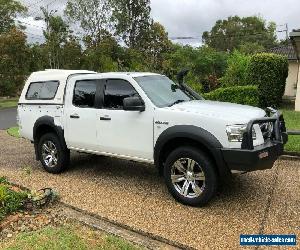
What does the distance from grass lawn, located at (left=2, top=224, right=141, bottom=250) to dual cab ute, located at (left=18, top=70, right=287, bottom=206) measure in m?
1.44

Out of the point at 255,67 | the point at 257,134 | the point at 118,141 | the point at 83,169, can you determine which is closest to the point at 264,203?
the point at 257,134

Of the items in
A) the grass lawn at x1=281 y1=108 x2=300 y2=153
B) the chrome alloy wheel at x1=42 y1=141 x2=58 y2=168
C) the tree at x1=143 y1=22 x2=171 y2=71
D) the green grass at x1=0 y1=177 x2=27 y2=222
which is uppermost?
the tree at x1=143 y1=22 x2=171 y2=71

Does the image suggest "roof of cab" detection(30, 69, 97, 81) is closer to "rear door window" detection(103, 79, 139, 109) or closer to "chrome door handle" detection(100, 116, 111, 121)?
"rear door window" detection(103, 79, 139, 109)

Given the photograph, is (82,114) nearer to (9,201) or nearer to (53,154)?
(53,154)

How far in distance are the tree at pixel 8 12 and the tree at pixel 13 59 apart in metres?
8.74

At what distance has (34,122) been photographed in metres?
7.88

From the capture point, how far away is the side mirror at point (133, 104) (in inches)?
232

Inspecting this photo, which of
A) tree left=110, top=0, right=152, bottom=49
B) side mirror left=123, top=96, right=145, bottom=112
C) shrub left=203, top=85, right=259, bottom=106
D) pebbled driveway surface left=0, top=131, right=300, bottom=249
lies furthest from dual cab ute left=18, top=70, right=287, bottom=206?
tree left=110, top=0, right=152, bottom=49

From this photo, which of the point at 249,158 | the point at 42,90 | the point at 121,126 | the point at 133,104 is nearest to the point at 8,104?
the point at 42,90

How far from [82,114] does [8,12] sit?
37680mm

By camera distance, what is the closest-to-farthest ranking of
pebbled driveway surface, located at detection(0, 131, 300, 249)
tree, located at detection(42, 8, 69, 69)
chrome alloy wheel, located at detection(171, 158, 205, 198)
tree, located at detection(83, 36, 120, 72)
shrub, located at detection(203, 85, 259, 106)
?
1. pebbled driveway surface, located at detection(0, 131, 300, 249)
2. chrome alloy wheel, located at detection(171, 158, 205, 198)
3. shrub, located at detection(203, 85, 259, 106)
4. tree, located at detection(83, 36, 120, 72)
5. tree, located at detection(42, 8, 69, 69)

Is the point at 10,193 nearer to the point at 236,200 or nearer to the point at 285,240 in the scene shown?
the point at 236,200

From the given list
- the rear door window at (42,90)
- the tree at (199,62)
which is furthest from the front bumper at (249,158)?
the tree at (199,62)

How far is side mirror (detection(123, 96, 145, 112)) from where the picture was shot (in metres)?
5.88
